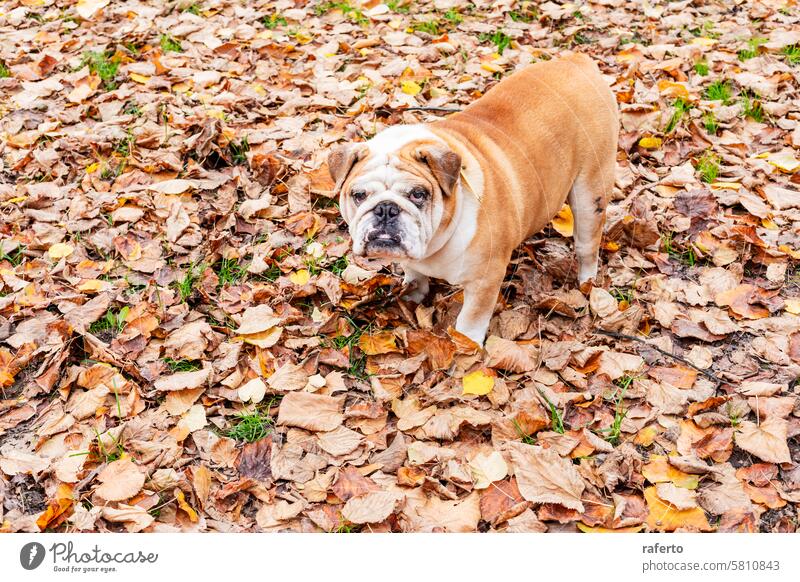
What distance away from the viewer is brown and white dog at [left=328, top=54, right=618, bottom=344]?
3123 millimetres

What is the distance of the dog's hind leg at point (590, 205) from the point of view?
3.82 m

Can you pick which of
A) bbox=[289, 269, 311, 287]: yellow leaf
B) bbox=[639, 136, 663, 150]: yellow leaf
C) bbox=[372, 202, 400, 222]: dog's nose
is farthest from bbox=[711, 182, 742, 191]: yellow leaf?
bbox=[289, 269, 311, 287]: yellow leaf

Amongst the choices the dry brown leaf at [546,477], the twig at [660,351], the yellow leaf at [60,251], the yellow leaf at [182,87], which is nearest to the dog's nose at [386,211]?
→ the dry brown leaf at [546,477]

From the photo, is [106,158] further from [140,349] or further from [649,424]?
[649,424]

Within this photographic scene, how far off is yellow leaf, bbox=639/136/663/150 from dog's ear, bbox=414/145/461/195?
2.41 metres

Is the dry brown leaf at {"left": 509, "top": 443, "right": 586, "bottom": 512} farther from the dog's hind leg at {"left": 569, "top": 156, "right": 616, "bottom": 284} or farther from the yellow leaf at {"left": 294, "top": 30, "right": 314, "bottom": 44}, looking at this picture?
the yellow leaf at {"left": 294, "top": 30, "right": 314, "bottom": 44}

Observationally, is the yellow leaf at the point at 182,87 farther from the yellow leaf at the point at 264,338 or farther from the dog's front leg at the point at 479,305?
the dog's front leg at the point at 479,305

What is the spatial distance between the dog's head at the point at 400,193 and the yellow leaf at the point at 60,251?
6.49ft

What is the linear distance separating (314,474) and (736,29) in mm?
5434

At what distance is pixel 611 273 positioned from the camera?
418cm

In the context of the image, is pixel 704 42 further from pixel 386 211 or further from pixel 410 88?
pixel 386 211

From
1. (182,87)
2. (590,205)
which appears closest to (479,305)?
(590,205)

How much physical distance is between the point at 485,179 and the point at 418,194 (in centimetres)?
41

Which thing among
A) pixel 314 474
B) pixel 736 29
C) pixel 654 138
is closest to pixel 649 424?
pixel 314 474
